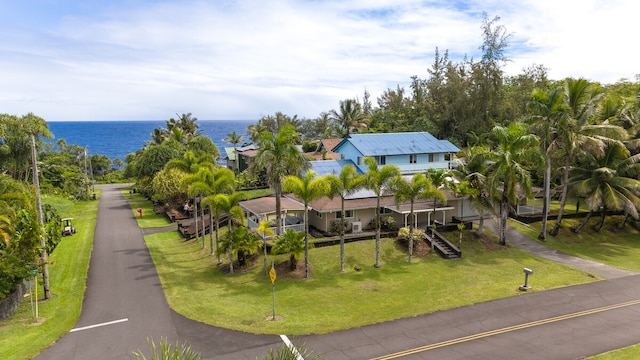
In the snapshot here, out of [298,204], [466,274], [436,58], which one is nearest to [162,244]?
[298,204]

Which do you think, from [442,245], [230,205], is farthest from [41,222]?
[442,245]

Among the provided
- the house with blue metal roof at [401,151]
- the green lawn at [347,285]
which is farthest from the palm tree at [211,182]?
the house with blue metal roof at [401,151]

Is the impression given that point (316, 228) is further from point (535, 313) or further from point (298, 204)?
point (535, 313)

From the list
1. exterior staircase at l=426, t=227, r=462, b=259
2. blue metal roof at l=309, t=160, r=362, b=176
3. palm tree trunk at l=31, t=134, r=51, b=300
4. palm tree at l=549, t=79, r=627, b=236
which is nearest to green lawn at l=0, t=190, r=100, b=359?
palm tree trunk at l=31, t=134, r=51, b=300

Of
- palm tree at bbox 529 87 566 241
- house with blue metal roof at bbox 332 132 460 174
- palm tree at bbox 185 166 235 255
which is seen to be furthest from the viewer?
house with blue metal roof at bbox 332 132 460 174

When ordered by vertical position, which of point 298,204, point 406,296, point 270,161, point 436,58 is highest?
point 436,58

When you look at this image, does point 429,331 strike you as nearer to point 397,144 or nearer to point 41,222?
point 41,222

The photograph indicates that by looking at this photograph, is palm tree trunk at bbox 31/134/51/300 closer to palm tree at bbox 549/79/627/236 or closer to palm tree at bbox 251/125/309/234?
palm tree at bbox 251/125/309/234
